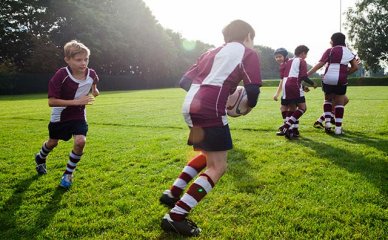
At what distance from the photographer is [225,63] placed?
331cm

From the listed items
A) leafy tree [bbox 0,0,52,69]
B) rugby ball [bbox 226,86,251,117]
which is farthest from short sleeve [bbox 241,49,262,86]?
leafy tree [bbox 0,0,52,69]

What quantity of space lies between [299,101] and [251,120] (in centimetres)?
298

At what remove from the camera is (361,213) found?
344 cm

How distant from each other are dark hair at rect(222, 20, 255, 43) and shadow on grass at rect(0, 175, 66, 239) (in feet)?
8.88

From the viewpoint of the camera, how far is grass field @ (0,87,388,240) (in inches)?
128

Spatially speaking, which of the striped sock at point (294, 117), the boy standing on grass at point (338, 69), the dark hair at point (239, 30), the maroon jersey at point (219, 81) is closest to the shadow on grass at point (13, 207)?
the maroon jersey at point (219, 81)

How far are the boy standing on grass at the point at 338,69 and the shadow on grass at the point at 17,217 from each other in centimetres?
634

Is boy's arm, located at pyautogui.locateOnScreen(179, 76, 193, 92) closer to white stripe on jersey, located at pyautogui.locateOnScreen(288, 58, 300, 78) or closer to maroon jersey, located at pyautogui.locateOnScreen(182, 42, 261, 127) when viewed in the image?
maroon jersey, located at pyautogui.locateOnScreen(182, 42, 261, 127)

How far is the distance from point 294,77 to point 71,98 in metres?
5.13

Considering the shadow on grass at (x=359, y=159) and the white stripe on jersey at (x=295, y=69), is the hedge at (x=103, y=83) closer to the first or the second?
the white stripe on jersey at (x=295, y=69)

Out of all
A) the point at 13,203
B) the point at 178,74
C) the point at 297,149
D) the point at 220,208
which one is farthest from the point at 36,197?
the point at 178,74

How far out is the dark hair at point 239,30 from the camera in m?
3.43

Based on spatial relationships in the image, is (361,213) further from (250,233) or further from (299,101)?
(299,101)

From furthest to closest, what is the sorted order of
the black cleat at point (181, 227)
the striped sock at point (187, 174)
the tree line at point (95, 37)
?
the tree line at point (95, 37)
the striped sock at point (187, 174)
the black cleat at point (181, 227)
